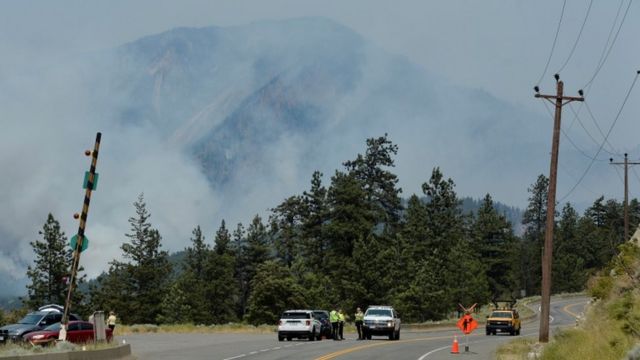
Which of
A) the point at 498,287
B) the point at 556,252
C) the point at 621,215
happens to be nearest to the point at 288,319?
the point at 498,287

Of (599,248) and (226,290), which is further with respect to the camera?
(599,248)

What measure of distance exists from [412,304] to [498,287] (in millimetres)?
65388

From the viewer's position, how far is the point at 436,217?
127062 mm

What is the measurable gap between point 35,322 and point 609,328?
2072 cm

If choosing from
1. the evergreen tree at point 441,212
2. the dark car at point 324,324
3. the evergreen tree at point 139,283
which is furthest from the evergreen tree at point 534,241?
the dark car at point 324,324

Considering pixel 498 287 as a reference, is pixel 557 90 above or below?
above

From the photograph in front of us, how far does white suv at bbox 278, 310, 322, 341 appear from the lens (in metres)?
43.5

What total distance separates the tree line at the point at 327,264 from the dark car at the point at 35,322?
51.0 meters

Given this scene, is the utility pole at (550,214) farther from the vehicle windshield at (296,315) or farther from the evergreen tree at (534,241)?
the evergreen tree at (534,241)

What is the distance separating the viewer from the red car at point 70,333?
29.9 m

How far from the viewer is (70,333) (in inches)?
1232

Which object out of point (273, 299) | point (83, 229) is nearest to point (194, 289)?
point (273, 299)

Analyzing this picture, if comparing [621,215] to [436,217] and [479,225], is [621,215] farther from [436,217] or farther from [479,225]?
[436,217]

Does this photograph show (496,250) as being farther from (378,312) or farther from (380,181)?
(378,312)
